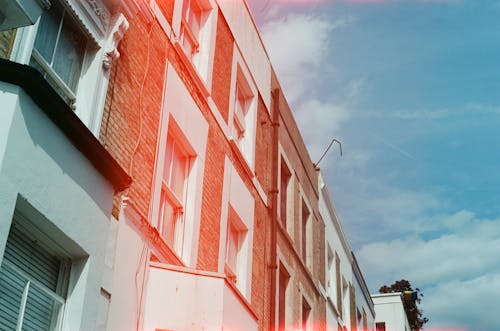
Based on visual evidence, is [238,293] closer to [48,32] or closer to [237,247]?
[237,247]

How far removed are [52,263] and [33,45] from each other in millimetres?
2570

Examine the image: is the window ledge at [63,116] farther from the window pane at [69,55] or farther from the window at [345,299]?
the window at [345,299]

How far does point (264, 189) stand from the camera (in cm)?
1761

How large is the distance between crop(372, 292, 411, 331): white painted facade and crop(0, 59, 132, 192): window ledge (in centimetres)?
3617

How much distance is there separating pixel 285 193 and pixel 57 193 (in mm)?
Answer: 13177

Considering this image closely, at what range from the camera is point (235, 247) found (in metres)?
15.4

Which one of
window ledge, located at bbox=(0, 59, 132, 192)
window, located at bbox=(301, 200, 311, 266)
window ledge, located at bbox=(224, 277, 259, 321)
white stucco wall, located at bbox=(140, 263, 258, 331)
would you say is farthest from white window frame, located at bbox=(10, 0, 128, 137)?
window, located at bbox=(301, 200, 311, 266)

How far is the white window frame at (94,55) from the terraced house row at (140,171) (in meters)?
0.02

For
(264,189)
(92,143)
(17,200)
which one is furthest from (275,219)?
(17,200)

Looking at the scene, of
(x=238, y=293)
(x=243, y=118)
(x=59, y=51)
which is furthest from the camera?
(x=243, y=118)

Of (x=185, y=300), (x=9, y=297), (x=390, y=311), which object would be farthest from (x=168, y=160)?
(x=390, y=311)

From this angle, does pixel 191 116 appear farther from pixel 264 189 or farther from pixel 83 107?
pixel 264 189

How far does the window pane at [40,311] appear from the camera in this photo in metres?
7.46

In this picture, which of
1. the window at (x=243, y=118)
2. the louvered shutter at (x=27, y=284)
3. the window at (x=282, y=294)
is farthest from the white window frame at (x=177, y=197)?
the window at (x=282, y=294)
